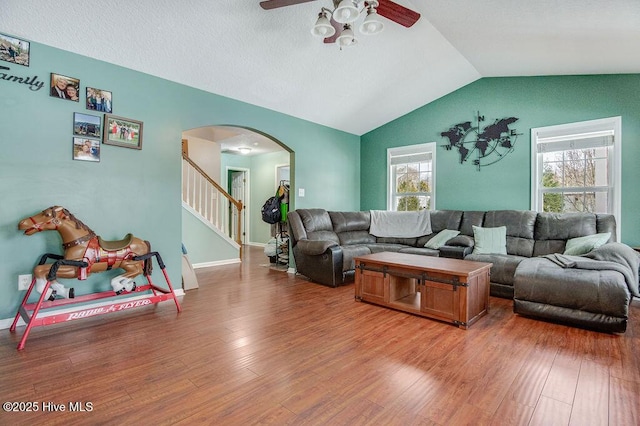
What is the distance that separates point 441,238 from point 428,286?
1885 millimetres

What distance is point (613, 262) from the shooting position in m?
2.83

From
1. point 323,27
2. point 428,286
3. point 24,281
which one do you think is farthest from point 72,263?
point 428,286

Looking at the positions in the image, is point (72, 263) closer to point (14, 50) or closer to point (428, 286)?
point (14, 50)

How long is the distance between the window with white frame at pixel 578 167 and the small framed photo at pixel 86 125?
5422 mm

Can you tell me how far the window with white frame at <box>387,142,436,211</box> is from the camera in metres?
5.53

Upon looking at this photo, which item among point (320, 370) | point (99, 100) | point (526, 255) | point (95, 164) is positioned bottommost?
point (320, 370)

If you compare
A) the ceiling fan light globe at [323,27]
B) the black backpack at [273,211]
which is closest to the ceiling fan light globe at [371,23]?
the ceiling fan light globe at [323,27]

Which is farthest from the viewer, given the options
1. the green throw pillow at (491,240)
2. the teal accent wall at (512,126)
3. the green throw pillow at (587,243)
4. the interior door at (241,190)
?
the interior door at (241,190)

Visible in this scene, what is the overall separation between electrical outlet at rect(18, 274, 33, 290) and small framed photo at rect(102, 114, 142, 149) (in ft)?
4.57

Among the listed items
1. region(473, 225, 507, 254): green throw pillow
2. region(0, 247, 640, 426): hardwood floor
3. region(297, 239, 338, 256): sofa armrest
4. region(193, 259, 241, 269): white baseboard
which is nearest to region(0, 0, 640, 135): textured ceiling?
region(297, 239, 338, 256): sofa armrest

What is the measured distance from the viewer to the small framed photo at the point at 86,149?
297 cm

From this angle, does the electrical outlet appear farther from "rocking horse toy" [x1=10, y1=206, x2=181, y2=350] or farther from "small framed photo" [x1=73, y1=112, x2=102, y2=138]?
"small framed photo" [x1=73, y1=112, x2=102, y2=138]

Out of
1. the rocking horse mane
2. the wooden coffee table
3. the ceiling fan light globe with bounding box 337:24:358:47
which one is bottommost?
the wooden coffee table

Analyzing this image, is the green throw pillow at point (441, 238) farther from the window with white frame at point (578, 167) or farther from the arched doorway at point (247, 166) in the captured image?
the arched doorway at point (247, 166)
